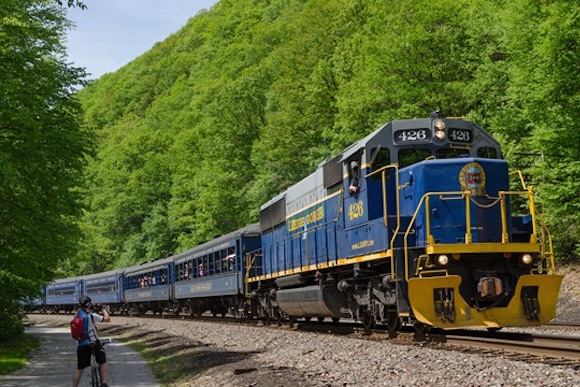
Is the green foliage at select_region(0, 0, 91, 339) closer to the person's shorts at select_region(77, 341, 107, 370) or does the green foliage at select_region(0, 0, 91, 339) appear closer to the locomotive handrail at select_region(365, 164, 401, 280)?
the person's shorts at select_region(77, 341, 107, 370)

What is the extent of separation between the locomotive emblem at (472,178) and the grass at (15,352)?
11.2 meters

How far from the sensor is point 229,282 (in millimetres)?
29422

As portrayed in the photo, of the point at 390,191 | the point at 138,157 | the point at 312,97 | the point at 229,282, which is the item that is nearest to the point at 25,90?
the point at 390,191

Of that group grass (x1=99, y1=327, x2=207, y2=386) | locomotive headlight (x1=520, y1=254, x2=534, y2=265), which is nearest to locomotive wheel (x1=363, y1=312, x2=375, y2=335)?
grass (x1=99, y1=327, x2=207, y2=386)

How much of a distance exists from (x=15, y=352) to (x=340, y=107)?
23458mm

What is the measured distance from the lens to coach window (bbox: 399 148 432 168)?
50.6 ft

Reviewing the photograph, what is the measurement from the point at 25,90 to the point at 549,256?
559 inches

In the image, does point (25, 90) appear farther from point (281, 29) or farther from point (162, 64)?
point (162, 64)

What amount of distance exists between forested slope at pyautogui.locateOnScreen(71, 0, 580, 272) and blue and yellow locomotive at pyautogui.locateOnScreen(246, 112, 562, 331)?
960 cm

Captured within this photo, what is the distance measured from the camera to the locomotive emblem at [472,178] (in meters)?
14.4

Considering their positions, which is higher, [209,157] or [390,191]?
[209,157]

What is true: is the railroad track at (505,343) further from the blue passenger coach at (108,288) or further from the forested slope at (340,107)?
the blue passenger coach at (108,288)

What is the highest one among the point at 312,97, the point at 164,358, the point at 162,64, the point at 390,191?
the point at 162,64

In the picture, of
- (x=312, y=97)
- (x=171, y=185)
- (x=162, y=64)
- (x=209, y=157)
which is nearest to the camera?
(x=312, y=97)
